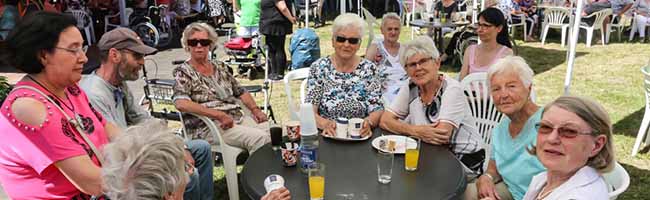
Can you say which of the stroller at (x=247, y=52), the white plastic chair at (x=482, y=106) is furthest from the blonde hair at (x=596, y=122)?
the stroller at (x=247, y=52)

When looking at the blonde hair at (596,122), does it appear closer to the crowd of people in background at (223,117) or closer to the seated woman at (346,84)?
the crowd of people in background at (223,117)

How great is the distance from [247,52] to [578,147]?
5.26 m

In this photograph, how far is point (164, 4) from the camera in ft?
33.5

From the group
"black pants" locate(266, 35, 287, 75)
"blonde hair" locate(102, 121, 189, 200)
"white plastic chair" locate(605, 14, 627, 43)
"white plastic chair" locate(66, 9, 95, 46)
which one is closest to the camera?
"blonde hair" locate(102, 121, 189, 200)

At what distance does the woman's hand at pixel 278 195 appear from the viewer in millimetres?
1933

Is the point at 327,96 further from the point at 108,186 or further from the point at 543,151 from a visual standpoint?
the point at 108,186

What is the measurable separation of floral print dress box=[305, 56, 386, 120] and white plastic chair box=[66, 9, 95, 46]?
6615mm

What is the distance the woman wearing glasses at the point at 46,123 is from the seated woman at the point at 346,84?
4.95ft

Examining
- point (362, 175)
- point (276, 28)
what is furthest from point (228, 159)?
point (276, 28)

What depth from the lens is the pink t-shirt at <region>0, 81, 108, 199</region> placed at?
69.3 inches

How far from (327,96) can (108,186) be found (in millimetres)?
1863

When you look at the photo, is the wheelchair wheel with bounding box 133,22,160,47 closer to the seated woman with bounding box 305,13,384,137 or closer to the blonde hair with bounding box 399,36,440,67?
the seated woman with bounding box 305,13,384,137

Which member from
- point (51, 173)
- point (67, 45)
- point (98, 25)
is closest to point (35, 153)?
point (51, 173)

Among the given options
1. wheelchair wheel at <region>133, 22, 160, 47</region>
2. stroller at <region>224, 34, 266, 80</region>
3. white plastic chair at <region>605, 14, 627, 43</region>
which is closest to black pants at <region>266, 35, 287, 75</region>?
stroller at <region>224, 34, 266, 80</region>
